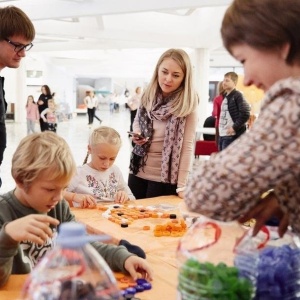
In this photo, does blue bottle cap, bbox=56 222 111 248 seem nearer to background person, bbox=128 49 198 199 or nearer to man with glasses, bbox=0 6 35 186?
man with glasses, bbox=0 6 35 186

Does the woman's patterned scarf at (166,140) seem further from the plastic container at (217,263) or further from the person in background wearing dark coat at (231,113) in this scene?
the person in background wearing dark coat at (231,113)

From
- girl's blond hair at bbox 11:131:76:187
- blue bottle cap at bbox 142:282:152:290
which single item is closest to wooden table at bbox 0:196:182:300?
blue bottle cap at bbox 142:282:152:290

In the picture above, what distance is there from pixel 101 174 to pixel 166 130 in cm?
45

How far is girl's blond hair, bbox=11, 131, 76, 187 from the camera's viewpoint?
1329mm

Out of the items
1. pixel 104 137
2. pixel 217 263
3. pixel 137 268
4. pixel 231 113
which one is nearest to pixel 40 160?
pixel 137 268

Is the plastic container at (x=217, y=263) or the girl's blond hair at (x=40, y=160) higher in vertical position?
the girl's blond hair at (x=40, y=160)

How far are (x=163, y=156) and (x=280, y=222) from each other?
174 cm

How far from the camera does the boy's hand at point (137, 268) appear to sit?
132cm

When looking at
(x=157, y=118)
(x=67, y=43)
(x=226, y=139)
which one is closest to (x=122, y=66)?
(x=67, y=43)

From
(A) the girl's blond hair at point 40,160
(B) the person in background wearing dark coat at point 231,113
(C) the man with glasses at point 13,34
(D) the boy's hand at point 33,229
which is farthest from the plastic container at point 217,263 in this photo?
(B) the person in background wearing dark coat at point 231,113

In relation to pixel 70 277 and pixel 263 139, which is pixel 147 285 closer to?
pixel 70 277

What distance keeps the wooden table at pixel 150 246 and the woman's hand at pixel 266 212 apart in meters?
0.43

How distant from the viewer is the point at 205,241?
90cm

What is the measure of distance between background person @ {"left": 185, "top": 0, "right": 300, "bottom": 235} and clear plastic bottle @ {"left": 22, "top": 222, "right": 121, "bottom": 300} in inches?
8.2
